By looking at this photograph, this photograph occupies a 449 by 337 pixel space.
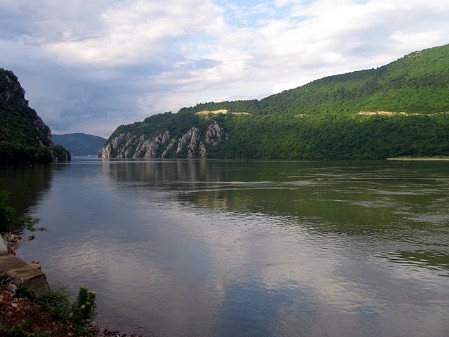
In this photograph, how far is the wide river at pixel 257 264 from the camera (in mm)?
17703

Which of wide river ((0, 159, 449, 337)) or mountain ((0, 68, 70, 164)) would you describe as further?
mountain ((0, 68, 70, 164))

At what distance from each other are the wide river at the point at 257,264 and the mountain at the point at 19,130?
3084 inches

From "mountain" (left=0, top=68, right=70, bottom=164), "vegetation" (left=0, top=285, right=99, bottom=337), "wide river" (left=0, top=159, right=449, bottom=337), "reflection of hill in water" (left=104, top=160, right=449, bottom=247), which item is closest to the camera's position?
"vegetation" (left=0, top=285, right=99, bottom=337)

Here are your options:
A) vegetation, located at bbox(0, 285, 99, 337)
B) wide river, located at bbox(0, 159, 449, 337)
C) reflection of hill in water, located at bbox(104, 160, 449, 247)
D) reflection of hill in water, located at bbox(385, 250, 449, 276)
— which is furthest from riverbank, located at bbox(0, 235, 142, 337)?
reflection of hill in water, located at bbox(104, 160, 449, 247)

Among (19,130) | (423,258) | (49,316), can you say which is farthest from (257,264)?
(19,130)

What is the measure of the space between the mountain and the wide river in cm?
7835

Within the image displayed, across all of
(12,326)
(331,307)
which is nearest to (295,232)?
(331,307)

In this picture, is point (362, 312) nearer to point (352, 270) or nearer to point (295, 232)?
point (352, 270)

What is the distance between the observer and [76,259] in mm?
26578

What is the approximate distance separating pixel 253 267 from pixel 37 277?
11.9 m

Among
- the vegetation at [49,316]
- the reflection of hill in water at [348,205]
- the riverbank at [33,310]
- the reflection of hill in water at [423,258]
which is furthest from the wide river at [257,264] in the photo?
the riverbank at [33,310]

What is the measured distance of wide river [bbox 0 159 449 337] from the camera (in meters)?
17.7

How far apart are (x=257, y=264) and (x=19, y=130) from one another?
447 feet

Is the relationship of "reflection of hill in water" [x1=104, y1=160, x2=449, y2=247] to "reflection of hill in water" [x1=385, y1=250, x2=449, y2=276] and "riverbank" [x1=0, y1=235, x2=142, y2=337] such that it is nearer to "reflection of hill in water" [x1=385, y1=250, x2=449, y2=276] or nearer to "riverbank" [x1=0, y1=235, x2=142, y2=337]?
"reflection of hill in water" [x1=385, y1=250, x2=449, y2=276]
